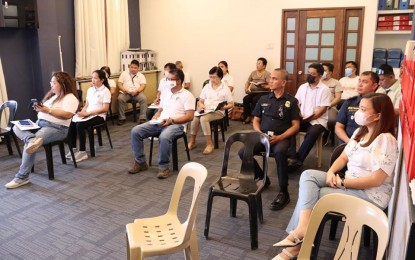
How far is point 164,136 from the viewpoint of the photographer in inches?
157

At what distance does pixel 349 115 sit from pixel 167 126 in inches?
77.4

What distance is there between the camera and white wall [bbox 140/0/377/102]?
6547 millimetres

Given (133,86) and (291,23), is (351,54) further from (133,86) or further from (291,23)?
(133,86)

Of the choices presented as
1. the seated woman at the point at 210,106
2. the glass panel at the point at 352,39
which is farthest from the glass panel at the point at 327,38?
the seated woman at the point at 210,106

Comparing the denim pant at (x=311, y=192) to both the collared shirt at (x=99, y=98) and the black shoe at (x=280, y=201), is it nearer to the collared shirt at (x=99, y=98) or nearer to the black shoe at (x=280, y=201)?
the black shoe at (x=280, y=201)

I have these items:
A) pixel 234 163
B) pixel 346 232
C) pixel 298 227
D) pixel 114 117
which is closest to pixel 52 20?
pixel 114 117

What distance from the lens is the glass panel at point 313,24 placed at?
21.1 ft

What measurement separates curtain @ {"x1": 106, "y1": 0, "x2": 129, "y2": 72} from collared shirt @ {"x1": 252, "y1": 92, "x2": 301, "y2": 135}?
452 cm

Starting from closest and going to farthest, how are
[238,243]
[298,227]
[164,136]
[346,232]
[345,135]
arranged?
[346,232]
[298,227]
[238,243]
[345,135]
[164,136]

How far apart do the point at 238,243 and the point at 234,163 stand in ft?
6.14

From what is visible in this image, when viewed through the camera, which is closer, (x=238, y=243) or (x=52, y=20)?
(x=238, y=243)

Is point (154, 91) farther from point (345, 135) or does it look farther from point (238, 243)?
point (238, 243)

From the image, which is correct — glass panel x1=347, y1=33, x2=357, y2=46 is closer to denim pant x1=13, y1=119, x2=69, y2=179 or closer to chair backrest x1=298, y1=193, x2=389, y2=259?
denim pant x1=13, y1=119, x2=69, y2=179

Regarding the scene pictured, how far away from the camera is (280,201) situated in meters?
3.23
